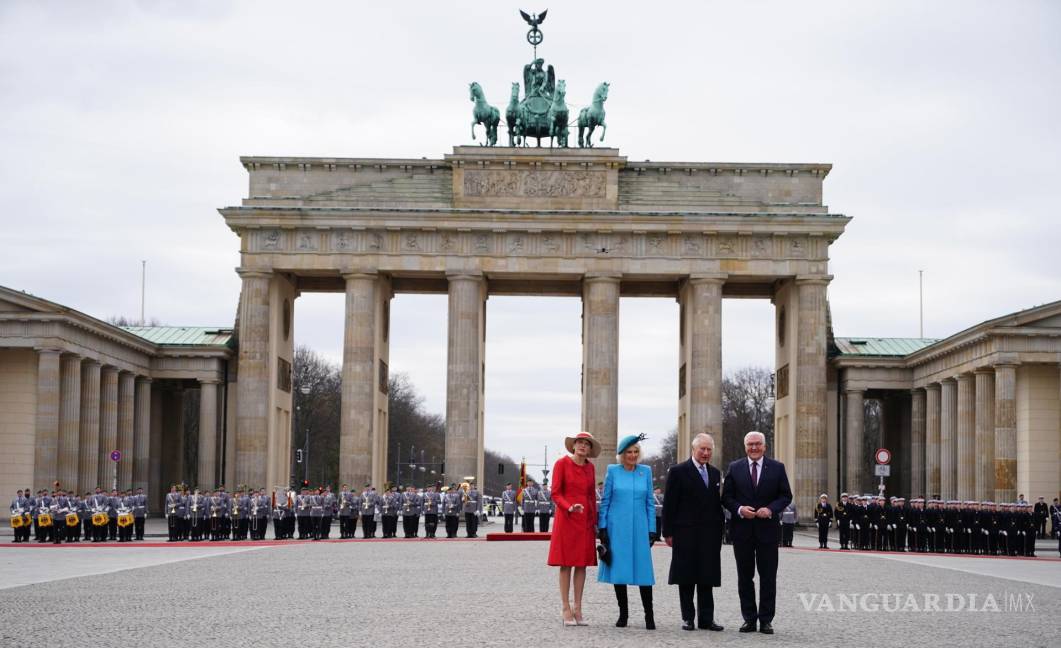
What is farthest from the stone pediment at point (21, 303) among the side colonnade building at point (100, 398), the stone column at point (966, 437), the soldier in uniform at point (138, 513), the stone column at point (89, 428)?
the stone column at point (966, 437)

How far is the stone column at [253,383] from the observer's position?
2447 inches

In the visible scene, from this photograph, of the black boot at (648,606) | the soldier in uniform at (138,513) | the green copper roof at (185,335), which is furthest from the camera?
the green copper roof at (185,335)

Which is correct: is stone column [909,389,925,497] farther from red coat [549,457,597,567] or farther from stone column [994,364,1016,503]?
red coat [549,457,597,567]

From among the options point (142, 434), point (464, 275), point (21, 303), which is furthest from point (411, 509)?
point (142, 434)

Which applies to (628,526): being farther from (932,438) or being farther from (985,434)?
(932,438)

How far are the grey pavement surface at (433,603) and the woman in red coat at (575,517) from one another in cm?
59

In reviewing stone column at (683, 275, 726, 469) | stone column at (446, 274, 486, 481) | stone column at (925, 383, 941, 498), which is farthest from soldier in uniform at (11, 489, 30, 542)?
stone column at (925, 383, 941, 498)

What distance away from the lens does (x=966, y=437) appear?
55.1 meters

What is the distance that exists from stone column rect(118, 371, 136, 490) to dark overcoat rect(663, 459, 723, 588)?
4818 centimetres

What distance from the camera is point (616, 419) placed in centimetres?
6366

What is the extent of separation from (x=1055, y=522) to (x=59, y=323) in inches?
1277

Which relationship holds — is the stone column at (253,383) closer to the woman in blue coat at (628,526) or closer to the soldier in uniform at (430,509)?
the soldier in uniform at (430,509)

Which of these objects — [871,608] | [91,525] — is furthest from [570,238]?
[871,608]

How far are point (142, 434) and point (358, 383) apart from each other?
371 inches
